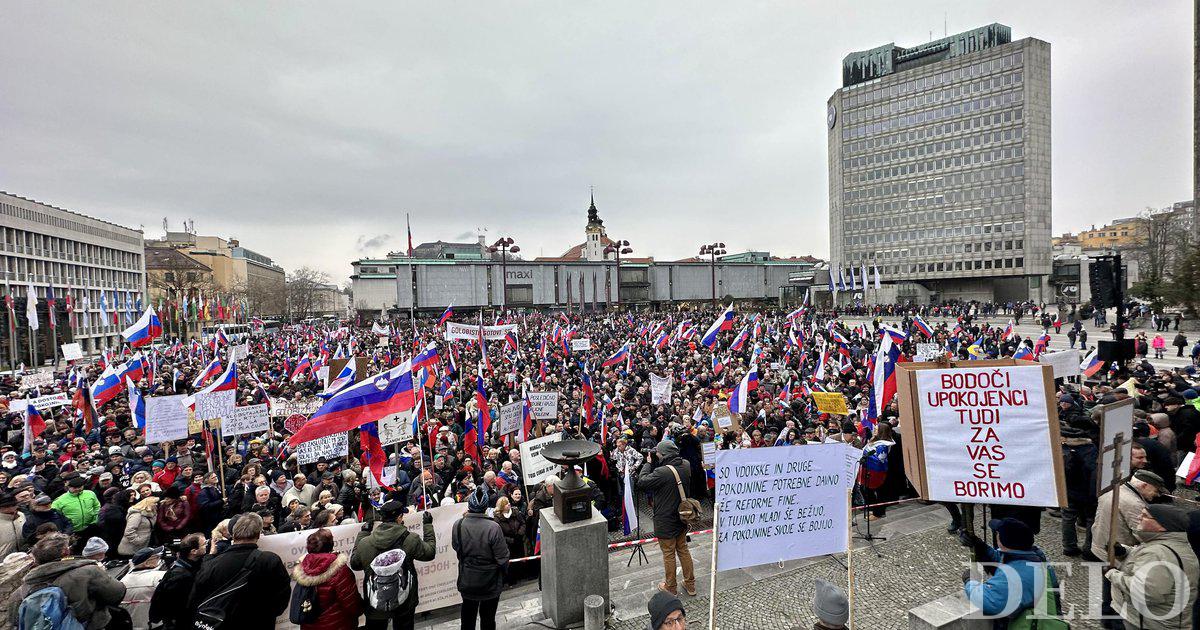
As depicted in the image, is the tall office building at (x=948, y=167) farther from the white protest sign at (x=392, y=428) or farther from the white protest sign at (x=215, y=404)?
the white protest sign at (x=215, y=404)

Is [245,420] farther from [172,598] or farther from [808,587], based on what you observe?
[808,587]

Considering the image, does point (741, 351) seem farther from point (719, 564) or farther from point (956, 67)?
point (956, 67)

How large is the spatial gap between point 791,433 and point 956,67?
85.0 m

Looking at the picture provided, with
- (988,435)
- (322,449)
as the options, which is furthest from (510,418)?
(988,435)

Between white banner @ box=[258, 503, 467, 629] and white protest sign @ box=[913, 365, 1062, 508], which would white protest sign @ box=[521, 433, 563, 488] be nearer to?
white banner @ box=[258, 503, 467, 629]

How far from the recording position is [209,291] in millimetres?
69438

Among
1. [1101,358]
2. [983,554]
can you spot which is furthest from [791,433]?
[1101,358]

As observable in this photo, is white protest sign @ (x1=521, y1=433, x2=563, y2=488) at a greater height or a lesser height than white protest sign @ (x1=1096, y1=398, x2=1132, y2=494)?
lesser

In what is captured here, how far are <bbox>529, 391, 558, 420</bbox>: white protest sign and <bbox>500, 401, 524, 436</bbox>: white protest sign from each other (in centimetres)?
84

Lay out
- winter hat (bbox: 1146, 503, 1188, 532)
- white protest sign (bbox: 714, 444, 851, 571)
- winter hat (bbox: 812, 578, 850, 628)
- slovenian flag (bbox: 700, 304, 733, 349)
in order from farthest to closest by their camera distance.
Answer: slovenian flag (bbox: 700, 304, 733, 349) → white protest sign (bbox: 714, 444, 851, 571) → winter hat (bbox: 1146, 503, 1188, 532) → winter hat (bbox: 812, 578, 850, 628)

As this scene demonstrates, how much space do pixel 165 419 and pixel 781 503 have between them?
37.7 feet

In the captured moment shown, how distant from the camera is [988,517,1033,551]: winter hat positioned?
3488mm

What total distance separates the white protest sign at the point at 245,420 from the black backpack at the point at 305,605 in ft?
26.5

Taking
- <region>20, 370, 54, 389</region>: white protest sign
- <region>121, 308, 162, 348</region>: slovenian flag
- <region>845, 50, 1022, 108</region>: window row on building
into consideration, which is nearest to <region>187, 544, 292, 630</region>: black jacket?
<region>121, 308, 162, 348</region>: slovenian flag
